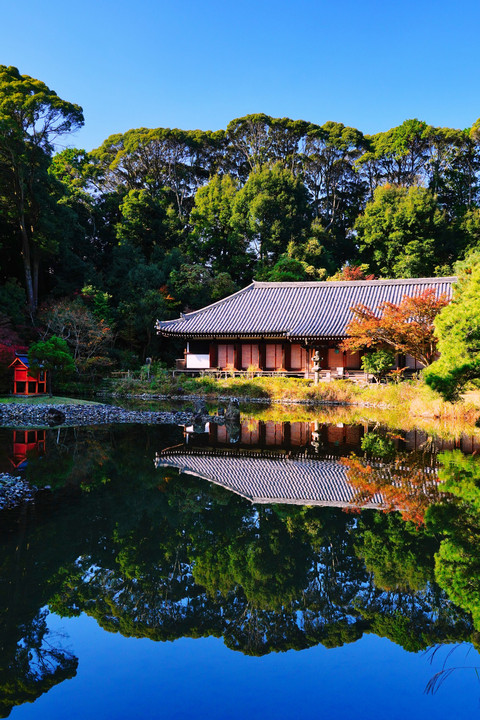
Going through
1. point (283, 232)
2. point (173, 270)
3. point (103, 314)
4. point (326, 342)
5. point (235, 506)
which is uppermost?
point (283, 232)

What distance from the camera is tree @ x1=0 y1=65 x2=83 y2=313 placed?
2745cm

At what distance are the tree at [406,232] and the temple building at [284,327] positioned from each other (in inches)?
359

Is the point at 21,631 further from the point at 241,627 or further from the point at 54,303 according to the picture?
the point at 54,303

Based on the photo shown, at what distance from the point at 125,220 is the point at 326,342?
1960cm

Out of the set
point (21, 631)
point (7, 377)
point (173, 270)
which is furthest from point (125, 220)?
point (21, 631)

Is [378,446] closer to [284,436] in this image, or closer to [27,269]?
[284,436]

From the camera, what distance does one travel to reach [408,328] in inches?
846

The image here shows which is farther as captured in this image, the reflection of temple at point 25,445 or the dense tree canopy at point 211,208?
the dense tree canopy at point 211,208

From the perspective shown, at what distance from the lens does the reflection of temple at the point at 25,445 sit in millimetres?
9750

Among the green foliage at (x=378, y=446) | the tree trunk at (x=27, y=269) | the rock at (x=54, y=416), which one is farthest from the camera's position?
the tree trunk at (x=27, y=269)

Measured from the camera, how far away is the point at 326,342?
27562 mm

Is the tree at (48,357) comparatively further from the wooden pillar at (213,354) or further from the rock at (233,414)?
the wooden pillar at (213,354)

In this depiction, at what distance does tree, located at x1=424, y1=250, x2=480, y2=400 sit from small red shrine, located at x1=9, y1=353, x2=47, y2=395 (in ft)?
45.6

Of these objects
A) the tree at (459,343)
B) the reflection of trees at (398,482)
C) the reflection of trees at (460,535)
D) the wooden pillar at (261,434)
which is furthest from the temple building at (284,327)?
the reflection of trees at (460,535)
